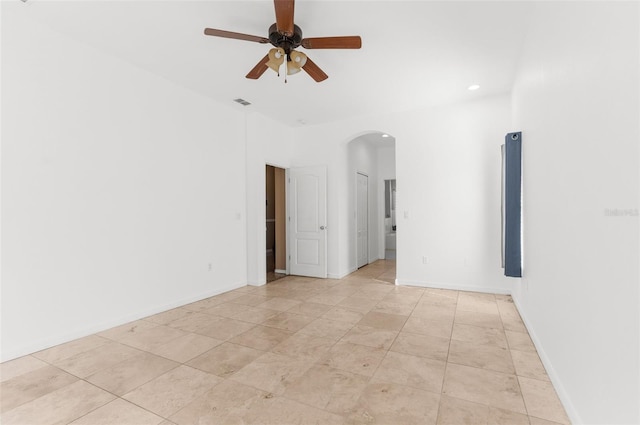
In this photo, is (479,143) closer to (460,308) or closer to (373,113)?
(373,113)

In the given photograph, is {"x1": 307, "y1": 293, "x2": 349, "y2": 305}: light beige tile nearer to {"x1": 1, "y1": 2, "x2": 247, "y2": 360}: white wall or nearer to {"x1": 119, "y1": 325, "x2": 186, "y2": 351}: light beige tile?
{"x1": 1, "y1": 2, "x2": 247, "y2": 360}: white wall

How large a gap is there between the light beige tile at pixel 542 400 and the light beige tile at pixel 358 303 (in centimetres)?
190

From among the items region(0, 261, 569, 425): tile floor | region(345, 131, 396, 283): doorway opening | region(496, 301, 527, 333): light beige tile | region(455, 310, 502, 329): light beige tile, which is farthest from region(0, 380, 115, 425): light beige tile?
region(345, 131, 396, 283): doorway opening

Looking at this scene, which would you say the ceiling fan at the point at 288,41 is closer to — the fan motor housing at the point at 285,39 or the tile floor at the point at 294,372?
the fan motor housing at the point at 285,39

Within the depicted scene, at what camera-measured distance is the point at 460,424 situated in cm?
177

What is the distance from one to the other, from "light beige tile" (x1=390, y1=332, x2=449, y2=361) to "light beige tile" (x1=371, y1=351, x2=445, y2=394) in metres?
0.09

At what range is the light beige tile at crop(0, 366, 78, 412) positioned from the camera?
6.83 ft

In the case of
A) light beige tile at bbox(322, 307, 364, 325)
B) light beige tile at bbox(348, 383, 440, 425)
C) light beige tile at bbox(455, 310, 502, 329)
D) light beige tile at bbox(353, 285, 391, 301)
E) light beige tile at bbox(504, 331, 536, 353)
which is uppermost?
light beige tile at bbox(348, 383, 440, 425)

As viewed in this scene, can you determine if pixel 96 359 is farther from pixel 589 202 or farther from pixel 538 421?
pixel 589 202

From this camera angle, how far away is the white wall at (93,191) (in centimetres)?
272

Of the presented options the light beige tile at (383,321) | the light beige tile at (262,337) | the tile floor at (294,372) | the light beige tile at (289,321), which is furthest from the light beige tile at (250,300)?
the light beige tile at (383,321)

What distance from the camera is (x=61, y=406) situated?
2010mm

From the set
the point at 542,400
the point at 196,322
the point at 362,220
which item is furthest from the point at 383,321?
the point at 362,220

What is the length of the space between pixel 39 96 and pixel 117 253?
169cm
